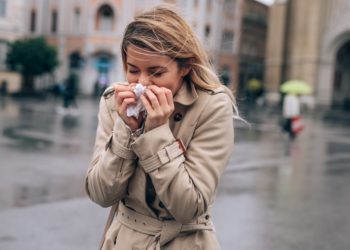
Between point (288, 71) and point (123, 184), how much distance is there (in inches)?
1746

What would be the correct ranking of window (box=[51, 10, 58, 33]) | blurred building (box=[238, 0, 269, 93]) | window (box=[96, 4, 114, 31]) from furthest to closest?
blurred building (box=[238, 0, 269, 93]) → window (box=[51, 10, 58, 33]) → window (box=[96, 4, 114, 31])

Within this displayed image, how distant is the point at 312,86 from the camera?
40.1 metres

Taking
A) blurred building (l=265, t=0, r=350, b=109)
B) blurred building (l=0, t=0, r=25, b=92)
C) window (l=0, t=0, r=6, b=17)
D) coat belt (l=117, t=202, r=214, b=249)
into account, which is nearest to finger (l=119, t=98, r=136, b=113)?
coat belt (l=117, t=202, r=214, b=249)

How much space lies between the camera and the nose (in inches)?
80.8

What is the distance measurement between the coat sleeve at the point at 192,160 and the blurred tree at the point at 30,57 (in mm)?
38759

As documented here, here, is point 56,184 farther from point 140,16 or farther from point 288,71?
point 288,71

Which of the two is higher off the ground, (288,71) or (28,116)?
(288,71)

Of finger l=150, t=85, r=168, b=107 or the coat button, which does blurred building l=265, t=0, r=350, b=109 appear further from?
finger l=150, t=85, r=168, b=107

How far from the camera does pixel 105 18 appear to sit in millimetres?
51406

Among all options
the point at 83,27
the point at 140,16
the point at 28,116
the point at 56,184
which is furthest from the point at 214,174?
Result: the point at 83,27

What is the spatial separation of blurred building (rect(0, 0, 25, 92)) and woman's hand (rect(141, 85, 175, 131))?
39.8 m

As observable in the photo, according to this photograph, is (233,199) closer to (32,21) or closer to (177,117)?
(177,117)

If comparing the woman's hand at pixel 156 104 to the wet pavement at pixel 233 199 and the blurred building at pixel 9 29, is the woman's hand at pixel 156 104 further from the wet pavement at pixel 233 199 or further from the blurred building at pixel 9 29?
the blurred building at pixel 9 29

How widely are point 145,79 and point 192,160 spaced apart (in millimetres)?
360
